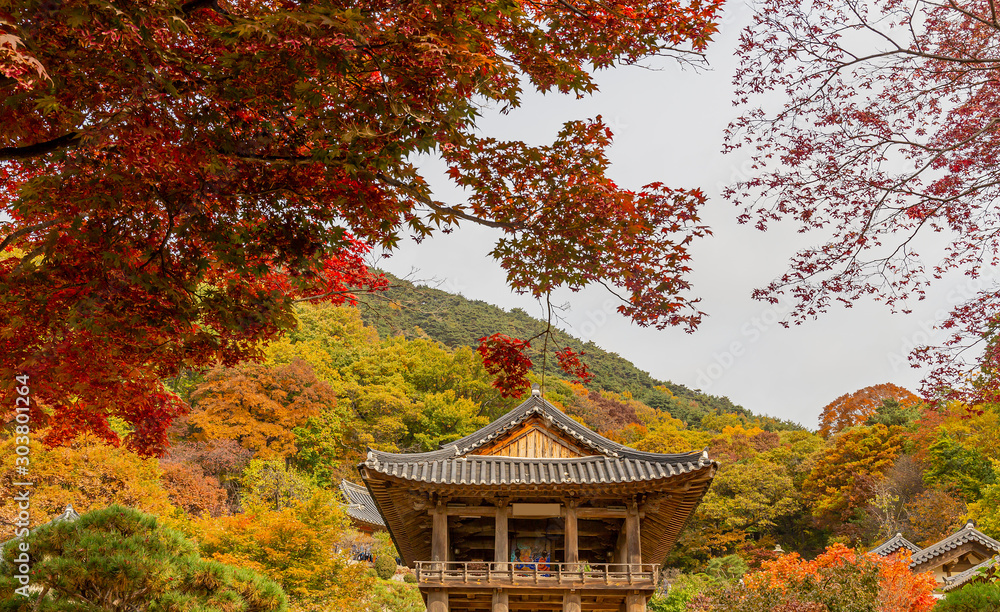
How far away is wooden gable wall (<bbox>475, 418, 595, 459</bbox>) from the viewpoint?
11.6m

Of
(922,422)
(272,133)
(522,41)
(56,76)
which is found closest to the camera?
(56,76)

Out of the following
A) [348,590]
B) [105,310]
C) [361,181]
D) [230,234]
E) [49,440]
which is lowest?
[348,590]

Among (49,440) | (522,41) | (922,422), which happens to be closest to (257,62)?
(522,41)

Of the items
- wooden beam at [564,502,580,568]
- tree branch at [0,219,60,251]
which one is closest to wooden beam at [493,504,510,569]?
wooden beam at [564,502,580,568]

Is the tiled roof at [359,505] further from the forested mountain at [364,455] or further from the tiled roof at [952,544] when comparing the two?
the tiled roof at [952,544]

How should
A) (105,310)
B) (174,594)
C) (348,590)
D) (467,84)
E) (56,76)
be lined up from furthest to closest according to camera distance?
1. (348,590)
2. (174,594)
3. (105,310)
4. (467,84)
5. (56,76)

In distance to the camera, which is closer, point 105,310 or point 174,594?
point 105,310

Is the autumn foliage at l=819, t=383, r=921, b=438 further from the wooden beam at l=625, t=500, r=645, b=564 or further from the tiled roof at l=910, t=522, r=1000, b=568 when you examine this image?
the wooden beam at l=625, t=500, r=645, b=564

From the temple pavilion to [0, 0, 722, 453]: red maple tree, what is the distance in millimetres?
A: 5948

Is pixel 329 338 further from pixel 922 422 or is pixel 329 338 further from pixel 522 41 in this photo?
pixel 522 41

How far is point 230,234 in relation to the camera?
383 centimetres

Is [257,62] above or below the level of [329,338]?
below

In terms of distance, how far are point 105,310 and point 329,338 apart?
3596cm

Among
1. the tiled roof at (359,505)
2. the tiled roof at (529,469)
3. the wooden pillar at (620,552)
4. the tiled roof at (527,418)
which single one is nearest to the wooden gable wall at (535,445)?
the tiled roof at (527,418)
